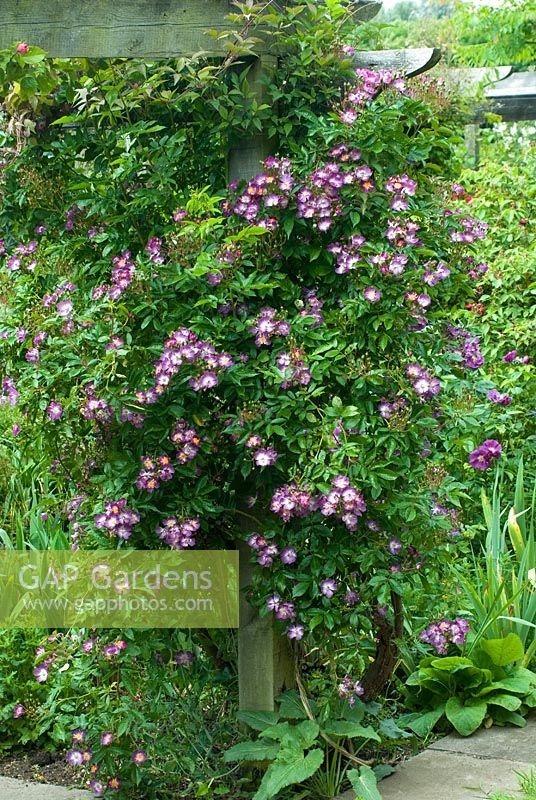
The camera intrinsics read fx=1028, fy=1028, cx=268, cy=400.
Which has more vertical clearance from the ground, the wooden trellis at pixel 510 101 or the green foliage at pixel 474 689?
the wooden trellis at pixel 510 101

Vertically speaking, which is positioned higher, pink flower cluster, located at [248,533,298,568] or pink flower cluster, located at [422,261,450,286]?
pink flower cluster, located at [422,261,450,286]

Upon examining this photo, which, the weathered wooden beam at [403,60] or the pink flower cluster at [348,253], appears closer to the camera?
the pink flower cluster at [348,253]

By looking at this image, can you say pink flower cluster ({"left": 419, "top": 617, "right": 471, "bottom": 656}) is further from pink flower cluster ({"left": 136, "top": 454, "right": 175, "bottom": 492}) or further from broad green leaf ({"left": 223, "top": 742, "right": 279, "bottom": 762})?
pink flower cluster ({"left": 136, "top": 454, "right": 175, "bottom": 492})

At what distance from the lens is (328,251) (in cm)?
265

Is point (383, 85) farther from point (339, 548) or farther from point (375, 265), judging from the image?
point (339, 548)

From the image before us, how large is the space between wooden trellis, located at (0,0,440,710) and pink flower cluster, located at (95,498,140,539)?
409 mm

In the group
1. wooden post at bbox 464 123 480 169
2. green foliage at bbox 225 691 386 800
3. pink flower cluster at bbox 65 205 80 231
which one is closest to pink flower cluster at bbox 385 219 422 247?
pink flower cluster at bbox 65 205 80 231

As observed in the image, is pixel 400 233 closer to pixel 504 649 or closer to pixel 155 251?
pixel 155 251

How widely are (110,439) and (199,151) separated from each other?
2.80 feet

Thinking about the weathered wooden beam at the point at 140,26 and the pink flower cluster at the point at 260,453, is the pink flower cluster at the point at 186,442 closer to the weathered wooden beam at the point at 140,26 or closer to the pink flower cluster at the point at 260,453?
the pink flower cluster at the point at 260,453

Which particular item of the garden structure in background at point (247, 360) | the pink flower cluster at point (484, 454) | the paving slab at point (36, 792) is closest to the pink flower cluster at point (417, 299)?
the garden structure in background at point (247, 360)

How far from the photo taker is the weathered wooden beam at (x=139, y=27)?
268cm

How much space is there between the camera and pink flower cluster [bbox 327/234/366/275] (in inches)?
101

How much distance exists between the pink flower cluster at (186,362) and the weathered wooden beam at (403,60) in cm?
94
